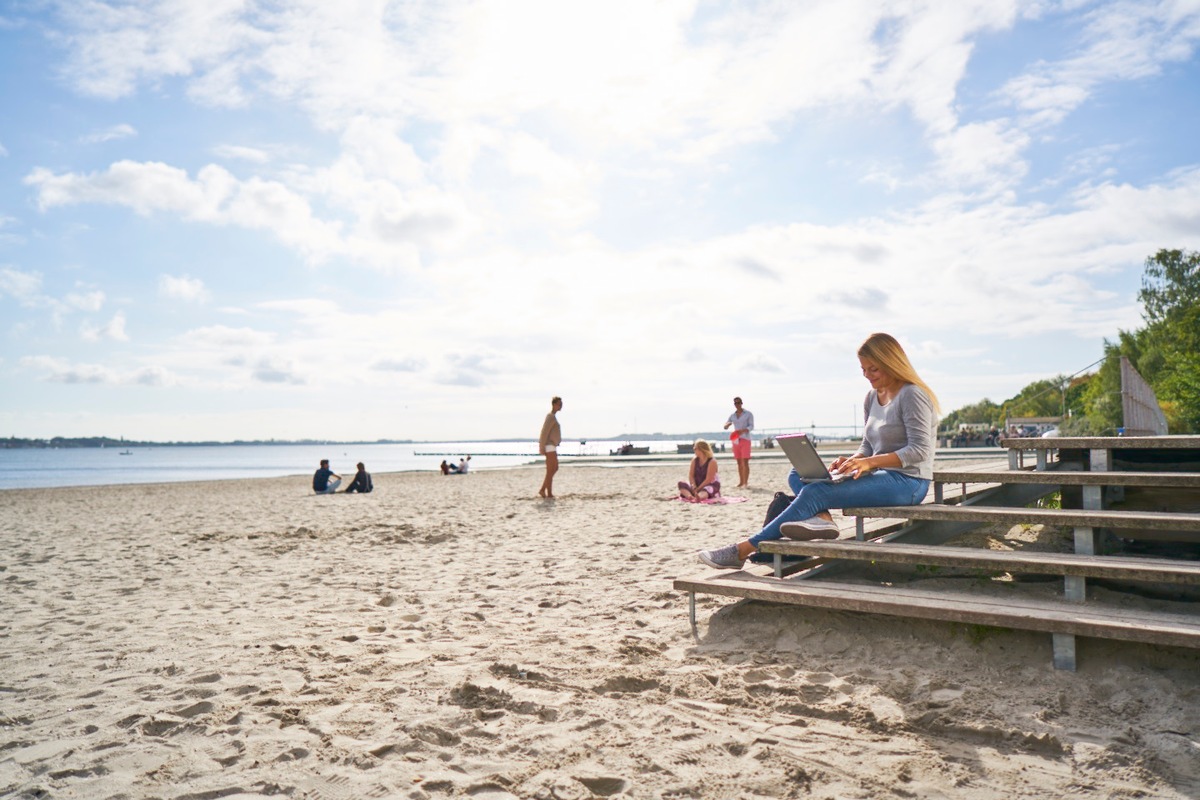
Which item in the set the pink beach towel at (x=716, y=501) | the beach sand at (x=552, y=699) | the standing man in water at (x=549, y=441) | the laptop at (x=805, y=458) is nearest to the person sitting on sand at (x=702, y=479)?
the pink beach towel at (x=716, y=501)

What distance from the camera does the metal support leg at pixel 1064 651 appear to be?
Answer: 3.63 m

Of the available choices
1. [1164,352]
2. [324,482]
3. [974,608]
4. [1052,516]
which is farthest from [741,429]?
[1164,352]

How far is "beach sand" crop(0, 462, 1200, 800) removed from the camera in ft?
9.25

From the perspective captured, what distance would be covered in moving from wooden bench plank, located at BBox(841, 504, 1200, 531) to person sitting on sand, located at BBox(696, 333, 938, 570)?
0.13 metres

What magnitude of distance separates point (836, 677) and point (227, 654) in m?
3.53

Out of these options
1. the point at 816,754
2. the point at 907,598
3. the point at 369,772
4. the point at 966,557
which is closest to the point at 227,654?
the point at 369,772

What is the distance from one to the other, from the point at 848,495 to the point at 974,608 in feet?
4.09

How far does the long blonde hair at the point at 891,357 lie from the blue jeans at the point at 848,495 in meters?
0.62

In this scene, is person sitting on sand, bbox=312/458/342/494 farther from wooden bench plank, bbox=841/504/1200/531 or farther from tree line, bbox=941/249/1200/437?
tree line, bbox=941/249/1200/437

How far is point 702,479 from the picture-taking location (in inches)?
507

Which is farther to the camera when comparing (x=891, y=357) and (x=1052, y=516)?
(x=891, y=357)

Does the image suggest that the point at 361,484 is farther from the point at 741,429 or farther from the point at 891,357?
the point at 891,357

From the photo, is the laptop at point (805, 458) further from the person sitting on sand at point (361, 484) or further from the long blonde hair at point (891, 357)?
the person sitting on sand at point (361, 484)

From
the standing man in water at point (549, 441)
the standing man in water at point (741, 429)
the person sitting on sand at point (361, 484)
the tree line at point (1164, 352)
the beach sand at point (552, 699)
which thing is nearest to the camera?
the beach sand at point (552, 699)
